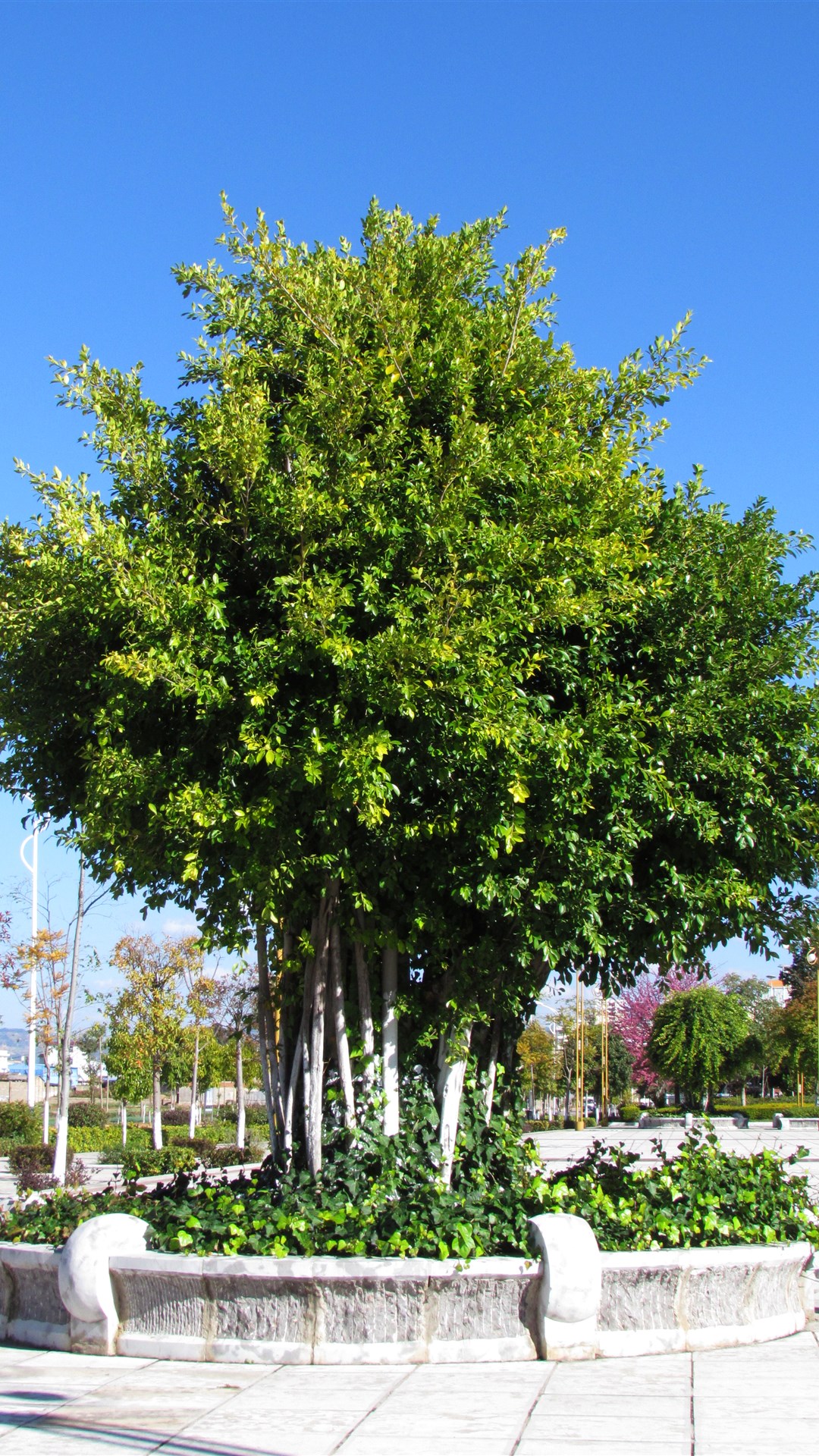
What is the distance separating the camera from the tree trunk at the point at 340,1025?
725 cm

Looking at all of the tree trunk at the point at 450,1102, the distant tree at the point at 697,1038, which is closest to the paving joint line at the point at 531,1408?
the tree trunk at the point at 450,1102

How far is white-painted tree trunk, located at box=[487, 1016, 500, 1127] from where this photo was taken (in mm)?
7883

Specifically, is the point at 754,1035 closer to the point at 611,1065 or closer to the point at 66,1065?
the point at 611,1065

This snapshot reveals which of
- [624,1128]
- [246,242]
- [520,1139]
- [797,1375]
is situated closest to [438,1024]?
[520,1139]

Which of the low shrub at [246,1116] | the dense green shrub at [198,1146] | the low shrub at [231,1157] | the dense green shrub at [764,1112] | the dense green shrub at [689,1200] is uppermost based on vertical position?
the dense green shrub at [689,1200]

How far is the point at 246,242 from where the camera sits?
752cm

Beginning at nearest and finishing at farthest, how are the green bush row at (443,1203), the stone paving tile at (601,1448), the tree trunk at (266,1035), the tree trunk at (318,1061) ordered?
the stone paving tile at (601,1448), the green bush row at (443,1203), the tree trunk at (318,1061), the tree trunk at (266,1035)

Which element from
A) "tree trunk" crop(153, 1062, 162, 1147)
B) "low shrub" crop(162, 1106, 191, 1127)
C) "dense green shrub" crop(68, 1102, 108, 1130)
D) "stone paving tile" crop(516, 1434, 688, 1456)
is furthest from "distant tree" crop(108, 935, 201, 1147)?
"stone paving tile" crop(516, 1434, 688, 1456)

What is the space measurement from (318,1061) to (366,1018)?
40 cm

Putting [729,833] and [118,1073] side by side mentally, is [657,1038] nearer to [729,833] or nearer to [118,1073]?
[118,1073]

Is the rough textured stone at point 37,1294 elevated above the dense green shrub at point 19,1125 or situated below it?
above

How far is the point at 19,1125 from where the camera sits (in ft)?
100

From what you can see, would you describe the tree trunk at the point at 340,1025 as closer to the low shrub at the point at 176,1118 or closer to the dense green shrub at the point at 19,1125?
the dense green shrub at the point at 19,1125

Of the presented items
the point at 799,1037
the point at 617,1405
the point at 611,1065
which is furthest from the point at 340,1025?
the point at 611,1065
